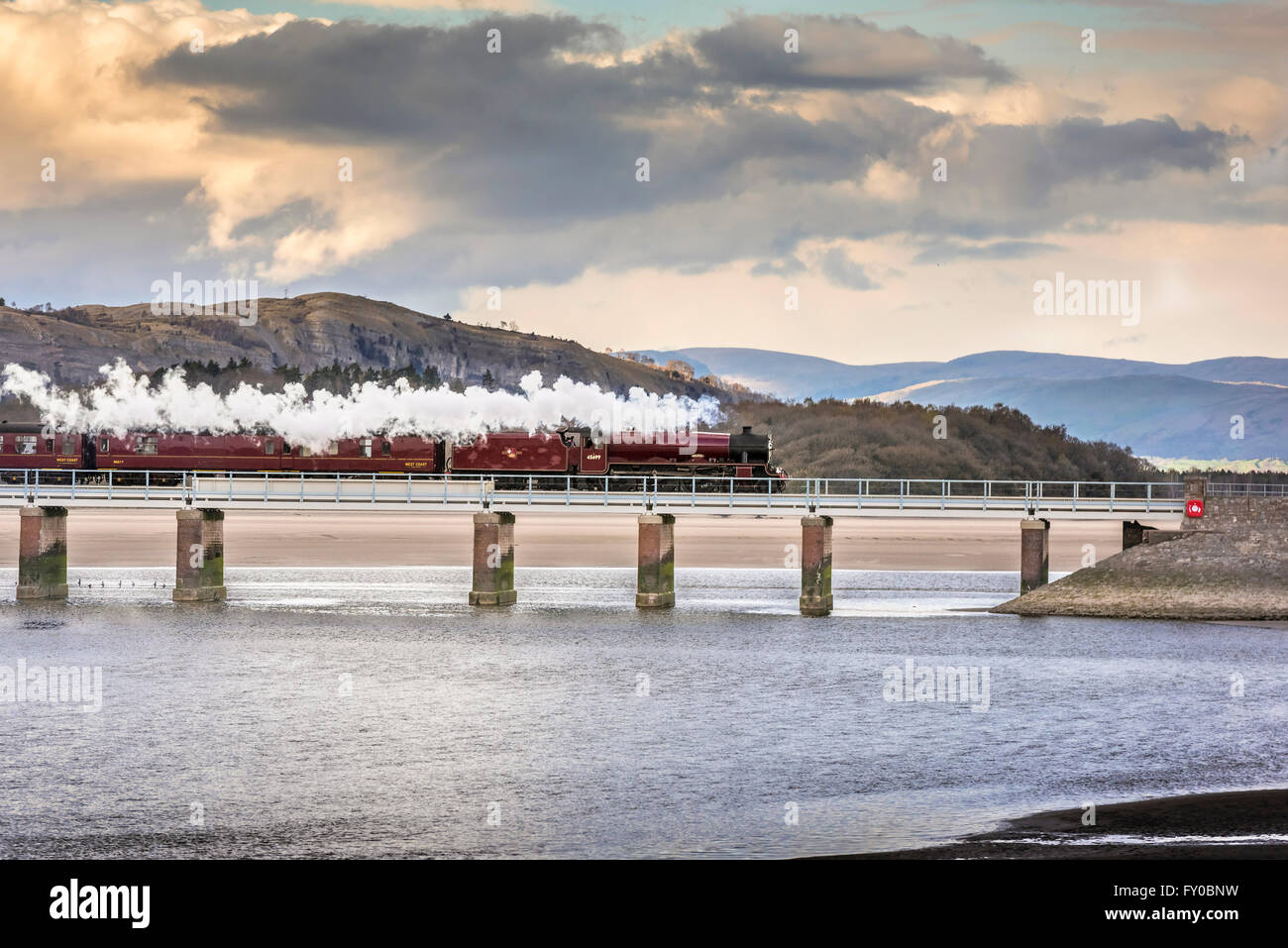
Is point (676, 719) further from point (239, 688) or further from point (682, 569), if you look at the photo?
point (682, 569)

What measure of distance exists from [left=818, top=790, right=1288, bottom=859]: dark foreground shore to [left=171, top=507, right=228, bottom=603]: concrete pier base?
39.4 meters

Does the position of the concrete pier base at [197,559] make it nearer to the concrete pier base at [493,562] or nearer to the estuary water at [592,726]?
the estuary water at [592,726]

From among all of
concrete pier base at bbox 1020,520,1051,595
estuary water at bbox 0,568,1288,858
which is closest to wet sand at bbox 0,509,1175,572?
concrete pier base at bbox 1020,520,1051,595

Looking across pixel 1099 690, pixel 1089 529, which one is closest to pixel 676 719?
pixel 1099 690

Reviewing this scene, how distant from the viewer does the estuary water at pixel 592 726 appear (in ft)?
81.8

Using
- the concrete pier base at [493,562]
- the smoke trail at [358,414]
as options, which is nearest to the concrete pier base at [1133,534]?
the concrete pier base at [493,562]

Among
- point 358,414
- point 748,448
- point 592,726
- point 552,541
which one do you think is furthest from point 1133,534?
point 358,414

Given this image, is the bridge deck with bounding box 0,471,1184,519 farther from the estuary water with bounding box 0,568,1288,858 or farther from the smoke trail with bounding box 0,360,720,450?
the smoke trail with bounding box 0,360,720,450

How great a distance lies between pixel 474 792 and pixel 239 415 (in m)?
61.0

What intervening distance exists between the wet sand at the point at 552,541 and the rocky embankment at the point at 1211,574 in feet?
56.6

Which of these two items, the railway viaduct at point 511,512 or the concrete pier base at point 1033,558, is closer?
the railway viaduct at point 511,512

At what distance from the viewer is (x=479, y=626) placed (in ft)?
169

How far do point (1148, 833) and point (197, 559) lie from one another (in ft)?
137

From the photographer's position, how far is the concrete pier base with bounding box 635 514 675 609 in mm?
54844
